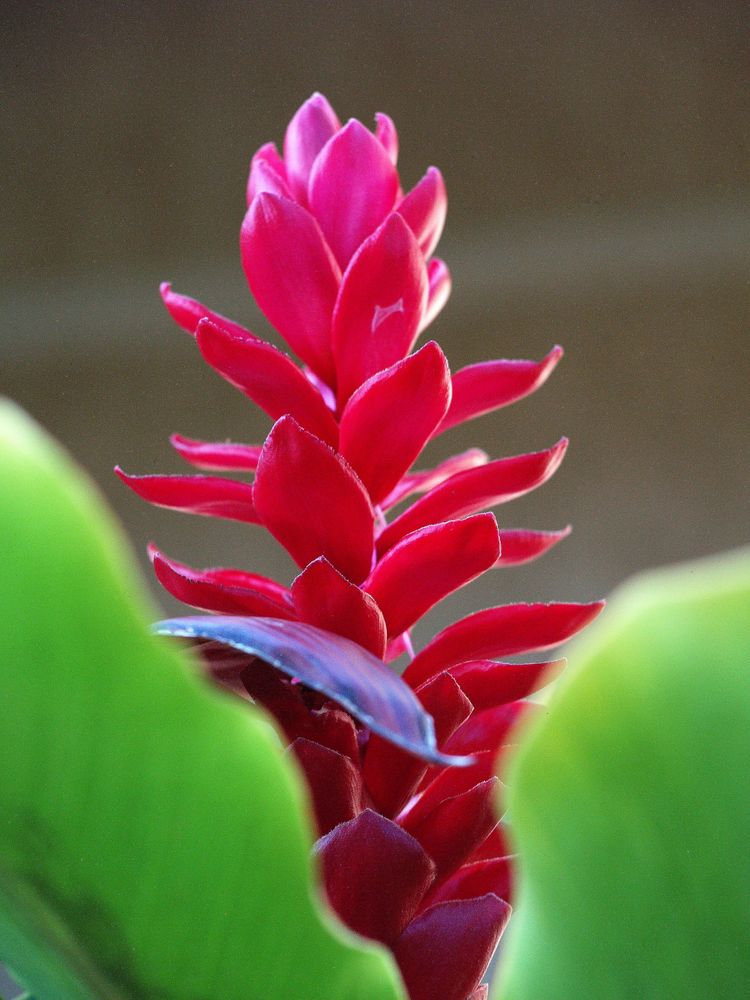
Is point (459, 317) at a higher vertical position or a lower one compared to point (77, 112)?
lower

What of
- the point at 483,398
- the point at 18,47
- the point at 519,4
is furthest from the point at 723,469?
the point at 483,398

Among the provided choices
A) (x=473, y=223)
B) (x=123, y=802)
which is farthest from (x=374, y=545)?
(x=473, y=223)

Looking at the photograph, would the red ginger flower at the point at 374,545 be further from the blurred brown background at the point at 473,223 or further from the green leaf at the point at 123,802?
the blurred brown background at the point at 473,223

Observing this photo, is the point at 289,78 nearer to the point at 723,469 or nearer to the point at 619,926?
the point at 723,469

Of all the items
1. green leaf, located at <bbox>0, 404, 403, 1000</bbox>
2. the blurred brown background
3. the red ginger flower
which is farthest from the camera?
the blurred brown background

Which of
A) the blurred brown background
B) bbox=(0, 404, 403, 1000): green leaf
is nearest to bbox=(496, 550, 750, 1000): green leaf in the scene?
bbox=(0, 404, 403, 1000): green leaf

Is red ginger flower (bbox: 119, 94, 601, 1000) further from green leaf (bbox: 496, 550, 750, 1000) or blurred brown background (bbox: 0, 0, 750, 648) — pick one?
blurred brown background (bbox: 0, 0, 750, 648)

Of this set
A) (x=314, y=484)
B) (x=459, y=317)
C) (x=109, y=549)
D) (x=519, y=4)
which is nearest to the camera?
(x=109, y=549)
